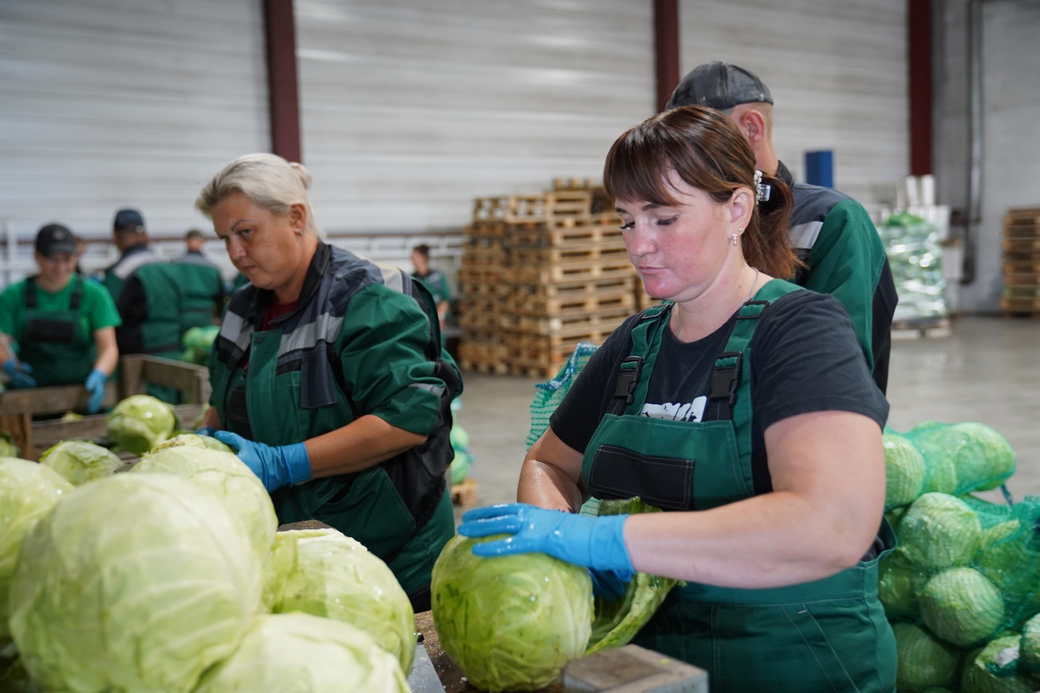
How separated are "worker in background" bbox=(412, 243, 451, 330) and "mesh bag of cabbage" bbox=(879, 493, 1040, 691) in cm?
846

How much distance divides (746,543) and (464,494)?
5.42 meters

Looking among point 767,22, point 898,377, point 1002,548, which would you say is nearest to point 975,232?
point 767,22

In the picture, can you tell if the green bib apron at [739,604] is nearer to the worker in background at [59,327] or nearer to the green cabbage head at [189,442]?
the green cabbage head at [189,442]

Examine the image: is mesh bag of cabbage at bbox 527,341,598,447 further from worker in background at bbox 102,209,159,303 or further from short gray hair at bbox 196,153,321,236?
worker in background at bbox 102,209,159,303

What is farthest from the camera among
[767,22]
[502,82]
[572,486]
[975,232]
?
[975,232]

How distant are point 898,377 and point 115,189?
9.32 metres

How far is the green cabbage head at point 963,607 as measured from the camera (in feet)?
9.32

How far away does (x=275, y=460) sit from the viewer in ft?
9.02

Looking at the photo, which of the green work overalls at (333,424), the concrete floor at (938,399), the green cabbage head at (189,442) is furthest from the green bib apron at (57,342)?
the green cabbage head at (189,442)

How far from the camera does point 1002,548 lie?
2.96 metres

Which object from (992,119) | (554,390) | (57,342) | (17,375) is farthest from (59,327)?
(992,119)

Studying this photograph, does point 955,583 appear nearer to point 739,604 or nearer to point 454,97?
point 739,604

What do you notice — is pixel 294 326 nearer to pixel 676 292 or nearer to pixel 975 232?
pixel 676 292

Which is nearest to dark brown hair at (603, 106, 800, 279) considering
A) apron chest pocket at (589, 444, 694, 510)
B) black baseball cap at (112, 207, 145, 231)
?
apron chest pocket at (589, 444, 694, 510)
